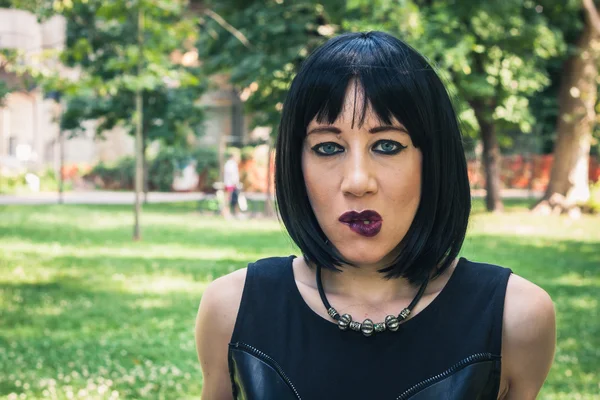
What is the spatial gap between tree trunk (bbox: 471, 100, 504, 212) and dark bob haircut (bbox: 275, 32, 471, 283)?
79.4 ft

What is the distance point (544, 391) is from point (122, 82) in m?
9.21

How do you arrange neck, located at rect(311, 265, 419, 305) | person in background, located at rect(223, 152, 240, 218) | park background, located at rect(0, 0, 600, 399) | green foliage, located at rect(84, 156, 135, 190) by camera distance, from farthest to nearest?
green foliage, located at rect(84, 156, 135, 190), person in background, located at rect(223, 152, 240, 218), park background, located at rect(0, 0, 600, 399), neck, located at rect(311, 265, 419, 305)

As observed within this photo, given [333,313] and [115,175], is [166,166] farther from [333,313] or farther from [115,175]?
[333,313]

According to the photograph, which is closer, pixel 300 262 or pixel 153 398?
pixel 300 262

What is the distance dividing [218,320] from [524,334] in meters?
0.59

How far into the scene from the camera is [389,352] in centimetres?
163

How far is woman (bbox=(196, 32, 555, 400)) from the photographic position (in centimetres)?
163

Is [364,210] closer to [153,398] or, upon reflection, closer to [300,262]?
[300,262]

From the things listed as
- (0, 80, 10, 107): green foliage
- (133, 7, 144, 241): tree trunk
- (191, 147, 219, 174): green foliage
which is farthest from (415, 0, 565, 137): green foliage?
(191, 147, 219, 174): green foliage

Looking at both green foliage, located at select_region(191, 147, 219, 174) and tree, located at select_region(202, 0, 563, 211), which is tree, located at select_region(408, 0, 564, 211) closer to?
tree, located at select_region(202, 0, 563, 211)

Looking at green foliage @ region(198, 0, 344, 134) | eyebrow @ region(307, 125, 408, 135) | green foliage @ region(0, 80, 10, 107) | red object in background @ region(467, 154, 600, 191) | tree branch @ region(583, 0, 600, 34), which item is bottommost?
red object in background @ region(467, 154, 600, 191)

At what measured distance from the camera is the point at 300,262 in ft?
5.94

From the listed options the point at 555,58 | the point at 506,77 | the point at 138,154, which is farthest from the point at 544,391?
the point at 555,58

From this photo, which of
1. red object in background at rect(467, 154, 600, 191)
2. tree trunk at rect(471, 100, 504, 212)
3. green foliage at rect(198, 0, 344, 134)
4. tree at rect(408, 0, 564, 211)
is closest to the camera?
green foliage at rect(198, 0, 344, 134)
